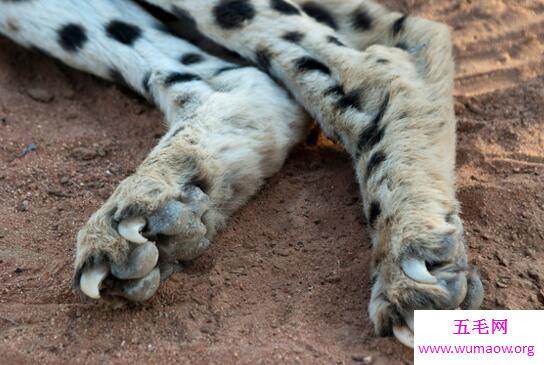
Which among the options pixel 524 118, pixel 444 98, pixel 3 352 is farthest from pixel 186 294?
pixel 524 118

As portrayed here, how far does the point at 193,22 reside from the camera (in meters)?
3.48

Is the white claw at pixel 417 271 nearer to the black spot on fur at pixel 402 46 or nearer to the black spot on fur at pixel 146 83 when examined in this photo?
the black spot on fur at pixel 402 46

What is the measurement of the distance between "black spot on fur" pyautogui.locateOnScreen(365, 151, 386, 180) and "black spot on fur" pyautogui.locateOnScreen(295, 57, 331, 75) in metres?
0.51

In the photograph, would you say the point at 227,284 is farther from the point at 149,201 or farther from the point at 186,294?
the point at 149,201

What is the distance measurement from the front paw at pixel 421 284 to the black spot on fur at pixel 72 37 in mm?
1971

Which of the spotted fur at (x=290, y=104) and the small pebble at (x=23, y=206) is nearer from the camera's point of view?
the spotted fur at (x=290, y=104)

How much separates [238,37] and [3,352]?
1.68 metres

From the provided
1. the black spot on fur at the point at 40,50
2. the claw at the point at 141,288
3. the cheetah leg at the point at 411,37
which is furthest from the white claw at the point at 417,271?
the black spot on fur at the point at 40,50

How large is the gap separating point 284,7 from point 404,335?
1693 millimetres

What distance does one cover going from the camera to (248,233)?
2.84 m

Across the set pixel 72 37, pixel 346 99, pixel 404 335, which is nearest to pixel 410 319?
pixel 404 335

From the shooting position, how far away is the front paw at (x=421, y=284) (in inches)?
86.0

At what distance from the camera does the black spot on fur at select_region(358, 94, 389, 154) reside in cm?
280

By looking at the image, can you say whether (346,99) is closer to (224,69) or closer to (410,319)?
(224,69)
